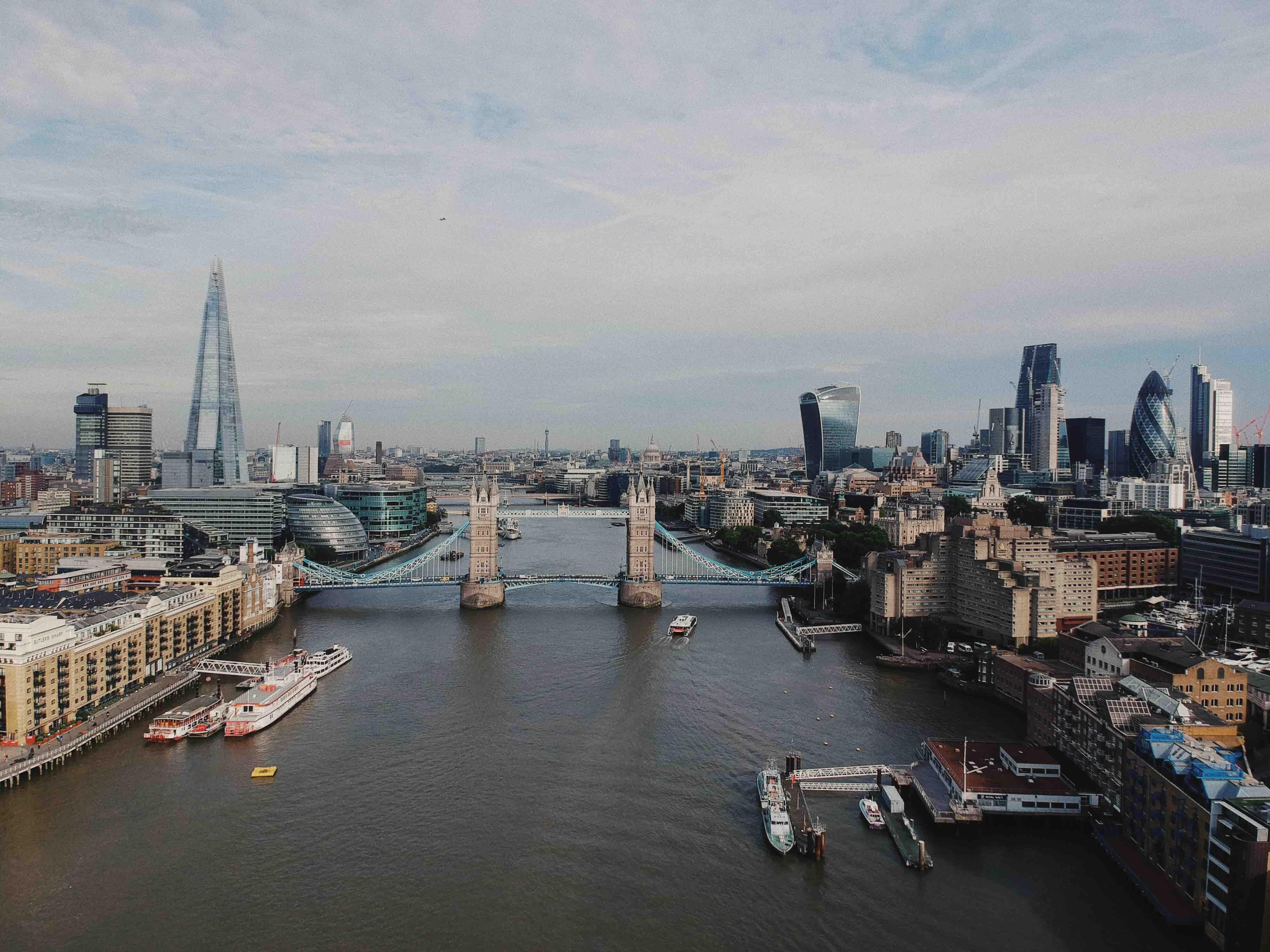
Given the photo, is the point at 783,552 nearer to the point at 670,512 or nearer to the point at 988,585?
the point at 988,585

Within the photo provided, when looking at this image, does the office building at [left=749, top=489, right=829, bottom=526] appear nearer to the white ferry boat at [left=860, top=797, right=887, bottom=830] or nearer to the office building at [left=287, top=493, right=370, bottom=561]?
the office building at [left=287, top=493, right=370, bottom=561]

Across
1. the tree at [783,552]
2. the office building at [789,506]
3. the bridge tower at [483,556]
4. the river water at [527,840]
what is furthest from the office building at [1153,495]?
the river water at [527,840]

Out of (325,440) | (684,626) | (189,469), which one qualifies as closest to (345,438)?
(325,440)

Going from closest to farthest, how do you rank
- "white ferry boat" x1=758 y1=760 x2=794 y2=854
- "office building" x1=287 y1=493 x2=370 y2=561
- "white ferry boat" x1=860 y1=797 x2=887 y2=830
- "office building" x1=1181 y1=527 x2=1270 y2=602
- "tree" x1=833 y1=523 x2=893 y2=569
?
"white ferry boat" x1=758 y1=760 x2=794 y2=854
"white ferry boat" x1=860 y1=797 x2=887 y2=830
"office building" x1=1181 y1=527 x2=1270 y2=602
"tree" x1=833 y1=523 x2=893 y2=569
"office building" x1=287 y1=493 x2=370 y2=561

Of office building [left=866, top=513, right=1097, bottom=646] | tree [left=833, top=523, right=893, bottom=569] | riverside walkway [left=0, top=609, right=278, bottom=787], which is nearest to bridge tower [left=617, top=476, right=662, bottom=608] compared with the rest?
office building [left=866, top=513, right=1097, bottom=646]

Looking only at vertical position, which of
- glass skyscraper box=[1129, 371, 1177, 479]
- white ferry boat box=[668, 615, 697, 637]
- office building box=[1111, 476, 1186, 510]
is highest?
glass skyscraper box=[1129, 371, 1177, 479]

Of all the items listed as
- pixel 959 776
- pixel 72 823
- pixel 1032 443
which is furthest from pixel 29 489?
pixel 1032 443

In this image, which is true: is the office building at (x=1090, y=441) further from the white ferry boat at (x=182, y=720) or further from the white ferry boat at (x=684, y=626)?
the white ferry boat at (x=182, y=720)
